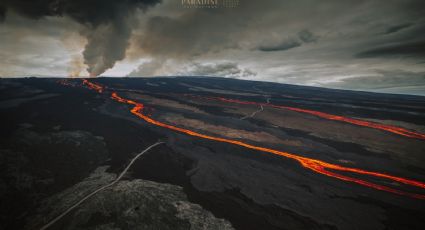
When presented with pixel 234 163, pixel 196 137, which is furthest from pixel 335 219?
pixel 196 137

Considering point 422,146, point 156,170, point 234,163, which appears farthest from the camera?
point 422,146

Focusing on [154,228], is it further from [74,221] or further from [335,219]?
[335,219]

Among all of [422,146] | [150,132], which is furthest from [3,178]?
[422,146]

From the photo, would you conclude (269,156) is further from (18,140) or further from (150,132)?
(18,140)

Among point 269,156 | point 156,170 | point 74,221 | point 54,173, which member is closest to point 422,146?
point 269,156

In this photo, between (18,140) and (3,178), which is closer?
(3,178)

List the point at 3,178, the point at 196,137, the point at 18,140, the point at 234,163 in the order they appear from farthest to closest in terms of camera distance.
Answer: the point at 196,137, the point at 18,140, the point at 234,163, the point at 3,178

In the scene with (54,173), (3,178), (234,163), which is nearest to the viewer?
(3,178)

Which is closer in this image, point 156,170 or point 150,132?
point 156,170

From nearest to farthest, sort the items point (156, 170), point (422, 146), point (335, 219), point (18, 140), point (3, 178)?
point (335, 219) < point (3, 178) < point (156, 170) < point (18, 140) < point (422, 146)
